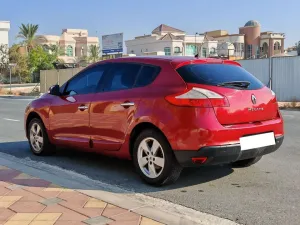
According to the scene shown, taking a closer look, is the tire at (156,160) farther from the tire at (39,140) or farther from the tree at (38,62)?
the tree at (38,62)

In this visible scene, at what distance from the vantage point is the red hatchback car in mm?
4680

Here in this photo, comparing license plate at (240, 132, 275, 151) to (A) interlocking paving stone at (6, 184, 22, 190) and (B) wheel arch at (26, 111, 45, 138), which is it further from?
(B) wheel arch at (26, 111, 45, 138)

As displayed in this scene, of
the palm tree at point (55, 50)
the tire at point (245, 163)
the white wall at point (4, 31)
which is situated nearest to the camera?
the tire at point (245, 163)

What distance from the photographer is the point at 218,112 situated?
15.4ft

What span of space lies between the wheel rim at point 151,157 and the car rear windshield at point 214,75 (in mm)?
879

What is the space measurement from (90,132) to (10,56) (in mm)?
66728

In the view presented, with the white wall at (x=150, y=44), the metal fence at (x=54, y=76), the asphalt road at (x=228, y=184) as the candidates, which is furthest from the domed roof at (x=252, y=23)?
the asphalt road at (x=228, y=184)

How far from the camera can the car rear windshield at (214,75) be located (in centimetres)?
495

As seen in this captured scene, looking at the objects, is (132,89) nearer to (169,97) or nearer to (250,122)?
(169,97)

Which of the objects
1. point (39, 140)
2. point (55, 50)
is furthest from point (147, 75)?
point (55, 50)

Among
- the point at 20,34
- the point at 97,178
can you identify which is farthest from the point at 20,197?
the point at 20,34

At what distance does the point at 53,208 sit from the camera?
4.18 meters

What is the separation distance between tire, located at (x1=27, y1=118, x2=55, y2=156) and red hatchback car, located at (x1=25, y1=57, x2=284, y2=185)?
3.04ft

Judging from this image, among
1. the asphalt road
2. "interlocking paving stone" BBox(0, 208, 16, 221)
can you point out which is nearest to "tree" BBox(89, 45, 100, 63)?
the asphalt road
